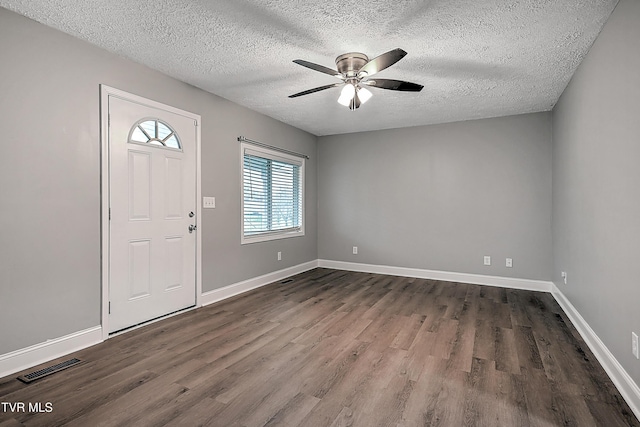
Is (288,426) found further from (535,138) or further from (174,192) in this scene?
(535,138)

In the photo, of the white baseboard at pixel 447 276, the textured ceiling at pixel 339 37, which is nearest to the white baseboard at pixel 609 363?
the white baseboard at pixel 447 276

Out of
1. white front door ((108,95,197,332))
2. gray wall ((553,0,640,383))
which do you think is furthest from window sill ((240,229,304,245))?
gray wall ((553,0,640,383))

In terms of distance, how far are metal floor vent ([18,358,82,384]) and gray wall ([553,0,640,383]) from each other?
12.1 ft

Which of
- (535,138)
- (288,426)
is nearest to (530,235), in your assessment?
(535,138)

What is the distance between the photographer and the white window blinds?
4.57m

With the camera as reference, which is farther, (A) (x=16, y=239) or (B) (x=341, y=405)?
(A) (x=16, y=239)

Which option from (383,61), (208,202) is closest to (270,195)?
(208,202)

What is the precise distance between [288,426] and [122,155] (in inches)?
103

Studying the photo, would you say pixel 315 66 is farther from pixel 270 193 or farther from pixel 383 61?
pixel 270 193

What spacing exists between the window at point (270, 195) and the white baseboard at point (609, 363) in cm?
374

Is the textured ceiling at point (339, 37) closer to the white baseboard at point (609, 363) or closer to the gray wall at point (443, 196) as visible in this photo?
the gray wall at point (443, 196)

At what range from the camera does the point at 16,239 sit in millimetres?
2283

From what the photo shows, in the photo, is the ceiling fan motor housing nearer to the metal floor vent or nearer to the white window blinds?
the white window blinds

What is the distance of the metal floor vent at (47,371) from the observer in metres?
2.19
